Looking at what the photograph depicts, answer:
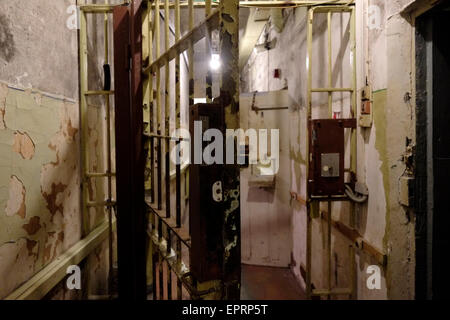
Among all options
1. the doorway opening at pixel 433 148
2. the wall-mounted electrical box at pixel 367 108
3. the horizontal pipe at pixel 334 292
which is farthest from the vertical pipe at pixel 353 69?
the horizontal pipe at pixel 334 292

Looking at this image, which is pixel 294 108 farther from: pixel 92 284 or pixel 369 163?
pixel 92 284

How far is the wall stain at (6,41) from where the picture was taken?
51.4 inches

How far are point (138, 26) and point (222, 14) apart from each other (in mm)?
1142

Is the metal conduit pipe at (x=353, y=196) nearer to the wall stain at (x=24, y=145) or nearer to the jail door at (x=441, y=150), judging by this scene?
the jail door at (x=441, y=150)

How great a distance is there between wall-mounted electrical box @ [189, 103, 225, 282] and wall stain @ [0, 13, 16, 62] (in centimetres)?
Answer: 98

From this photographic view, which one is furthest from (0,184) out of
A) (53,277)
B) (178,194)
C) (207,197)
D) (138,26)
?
(138,26)

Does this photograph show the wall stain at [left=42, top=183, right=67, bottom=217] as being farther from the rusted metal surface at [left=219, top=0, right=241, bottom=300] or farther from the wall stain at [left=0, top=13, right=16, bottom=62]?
the rusted metal surface at [left=219, top=0, right=241, bottom=300]

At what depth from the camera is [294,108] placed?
12.4ft

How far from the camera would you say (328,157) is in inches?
93.7

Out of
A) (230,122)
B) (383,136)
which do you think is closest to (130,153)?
(230,122)

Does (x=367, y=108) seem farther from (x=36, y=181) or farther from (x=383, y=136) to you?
(x=36, y=181)

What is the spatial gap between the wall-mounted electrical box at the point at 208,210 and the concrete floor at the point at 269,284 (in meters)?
2.54

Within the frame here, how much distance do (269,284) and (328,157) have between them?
208 centimetres

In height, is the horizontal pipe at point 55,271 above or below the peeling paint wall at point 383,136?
below
